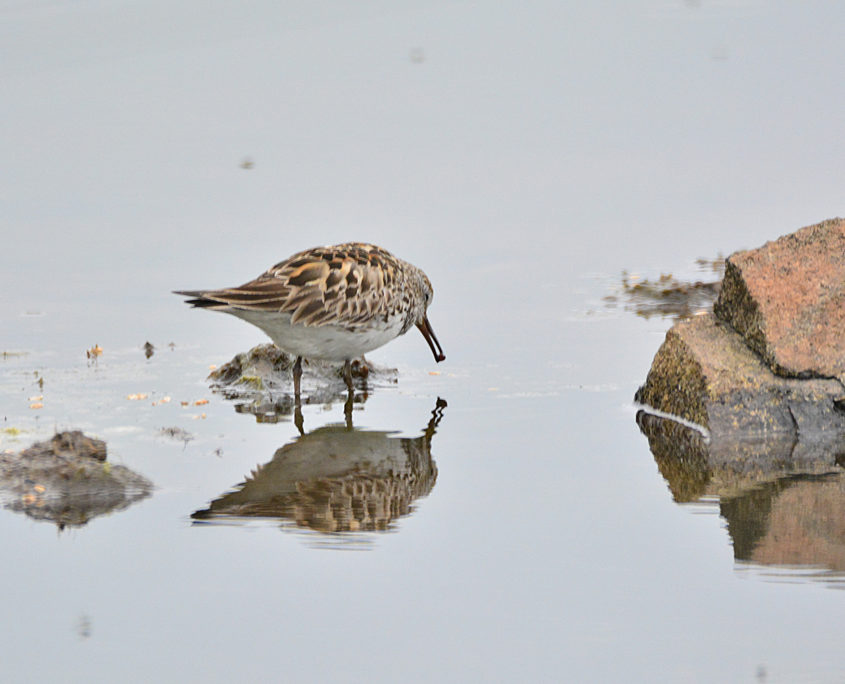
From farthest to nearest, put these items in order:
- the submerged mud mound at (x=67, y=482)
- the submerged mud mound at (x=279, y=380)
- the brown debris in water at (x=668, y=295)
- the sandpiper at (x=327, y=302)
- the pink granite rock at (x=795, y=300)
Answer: the brown debris in water at (x=668, y=295) < the submerged mud mound at (x=279, y=380) < the sandpiper at (x=327, y=302) < the pink granite rock at (x=795, y=300) < the submerged mud mound at (x=67, y=482)

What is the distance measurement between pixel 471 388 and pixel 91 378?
124 inches

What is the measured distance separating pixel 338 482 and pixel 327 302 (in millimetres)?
2189

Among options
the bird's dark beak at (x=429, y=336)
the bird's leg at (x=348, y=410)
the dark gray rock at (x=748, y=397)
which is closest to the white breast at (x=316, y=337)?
the bird's leg at (x=348, y=410)

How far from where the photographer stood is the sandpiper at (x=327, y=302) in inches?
406

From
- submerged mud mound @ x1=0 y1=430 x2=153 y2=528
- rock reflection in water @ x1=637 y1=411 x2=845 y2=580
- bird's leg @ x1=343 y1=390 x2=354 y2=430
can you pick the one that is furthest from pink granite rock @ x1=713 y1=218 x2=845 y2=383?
submerged mud mound @ x1=0 y1=430 x2=153 y2=528

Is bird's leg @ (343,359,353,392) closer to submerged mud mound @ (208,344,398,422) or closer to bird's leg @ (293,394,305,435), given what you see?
submerged mud mound @ (208,344,398,422)

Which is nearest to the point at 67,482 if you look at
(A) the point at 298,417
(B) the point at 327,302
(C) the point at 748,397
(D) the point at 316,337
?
(A) the point at 298,417

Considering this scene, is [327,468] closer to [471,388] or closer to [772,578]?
[471,388]

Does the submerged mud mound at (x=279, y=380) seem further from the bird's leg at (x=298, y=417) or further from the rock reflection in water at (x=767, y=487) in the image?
the rock reflection in water at (x=767, y=487)

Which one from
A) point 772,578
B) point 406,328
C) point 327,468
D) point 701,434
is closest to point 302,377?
point 406,328

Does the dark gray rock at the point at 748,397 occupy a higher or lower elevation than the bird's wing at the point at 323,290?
lower

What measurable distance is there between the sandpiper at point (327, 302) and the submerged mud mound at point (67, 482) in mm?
1794

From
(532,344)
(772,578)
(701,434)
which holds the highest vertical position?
(532,344)

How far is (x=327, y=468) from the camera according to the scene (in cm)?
912
